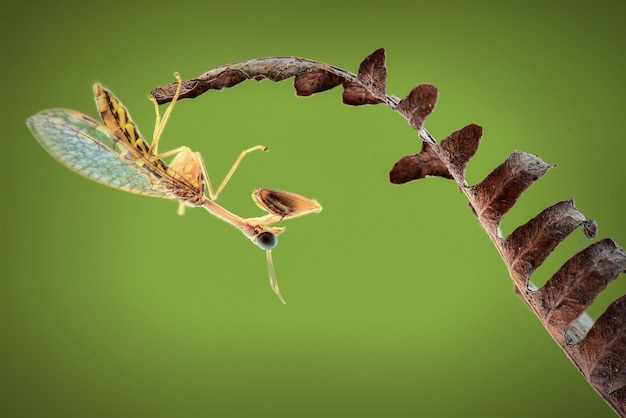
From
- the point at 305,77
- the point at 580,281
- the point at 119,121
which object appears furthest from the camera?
the point at 119,121

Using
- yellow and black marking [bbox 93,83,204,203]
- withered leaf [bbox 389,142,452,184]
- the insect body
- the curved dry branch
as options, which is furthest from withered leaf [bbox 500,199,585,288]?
yellow and black marking [bbox 93,83,204,203]

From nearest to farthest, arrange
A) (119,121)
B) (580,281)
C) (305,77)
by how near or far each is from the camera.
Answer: (580,281), (305,77), (119,121)

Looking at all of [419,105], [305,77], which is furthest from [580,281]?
[305,77]

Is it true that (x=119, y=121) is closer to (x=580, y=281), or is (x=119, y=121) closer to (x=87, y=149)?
(x=87, y=149)

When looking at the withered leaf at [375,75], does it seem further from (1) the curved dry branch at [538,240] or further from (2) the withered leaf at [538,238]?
(2) the withered leaf at [538,238]

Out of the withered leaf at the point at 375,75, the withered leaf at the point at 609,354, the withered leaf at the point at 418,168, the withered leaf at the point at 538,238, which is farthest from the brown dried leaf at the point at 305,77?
the withered leaf at the point at 609,354

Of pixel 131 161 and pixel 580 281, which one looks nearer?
pixel 580 281

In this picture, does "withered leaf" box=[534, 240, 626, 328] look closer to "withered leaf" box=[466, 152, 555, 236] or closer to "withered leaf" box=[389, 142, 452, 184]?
"withered leaf" box=[466, 152, 555, 236]

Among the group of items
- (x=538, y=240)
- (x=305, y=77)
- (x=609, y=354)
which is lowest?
(x=609, y=354)
